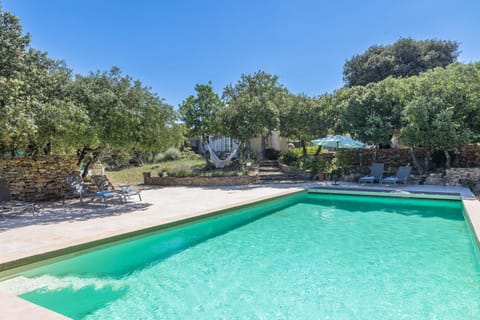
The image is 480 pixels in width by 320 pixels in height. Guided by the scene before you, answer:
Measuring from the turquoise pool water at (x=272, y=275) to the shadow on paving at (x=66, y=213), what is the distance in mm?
2544

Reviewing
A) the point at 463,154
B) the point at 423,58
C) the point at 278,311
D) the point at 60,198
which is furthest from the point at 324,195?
the point at 423,58

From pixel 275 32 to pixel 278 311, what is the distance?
1578 centimetres

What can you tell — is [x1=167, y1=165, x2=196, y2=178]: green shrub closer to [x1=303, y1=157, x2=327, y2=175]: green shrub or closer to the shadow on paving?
the shadow on paving

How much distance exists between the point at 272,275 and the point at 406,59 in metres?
33.3

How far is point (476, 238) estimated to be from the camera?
229 inches

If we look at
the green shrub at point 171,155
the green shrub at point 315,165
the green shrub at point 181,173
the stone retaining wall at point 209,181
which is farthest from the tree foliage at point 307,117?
the green shrub at point 171,155

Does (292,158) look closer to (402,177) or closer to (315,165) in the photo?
(315,165)

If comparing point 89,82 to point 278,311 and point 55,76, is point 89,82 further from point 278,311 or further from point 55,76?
point 278,311

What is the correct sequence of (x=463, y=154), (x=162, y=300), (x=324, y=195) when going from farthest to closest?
(x=463, y=154)
(x=324, y=195)
(x=162, y=300)

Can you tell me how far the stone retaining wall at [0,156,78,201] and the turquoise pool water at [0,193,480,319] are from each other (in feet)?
22.3

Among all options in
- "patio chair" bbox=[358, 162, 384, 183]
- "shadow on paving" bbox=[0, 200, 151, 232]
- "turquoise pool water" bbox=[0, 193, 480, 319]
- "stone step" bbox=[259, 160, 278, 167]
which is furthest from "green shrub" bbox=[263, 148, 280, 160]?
"turquoise pool water" bbox=[0, 193, 480, 319]

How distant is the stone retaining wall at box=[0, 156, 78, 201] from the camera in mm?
10414

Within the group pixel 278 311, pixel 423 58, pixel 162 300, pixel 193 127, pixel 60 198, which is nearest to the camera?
pixel 278 311

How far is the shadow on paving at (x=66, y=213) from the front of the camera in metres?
7.50
